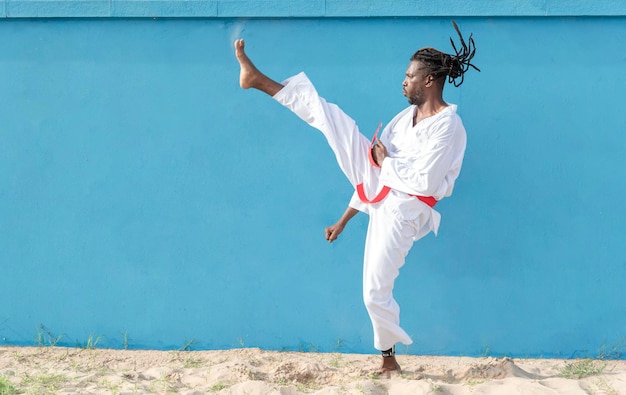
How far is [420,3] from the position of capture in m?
4.71

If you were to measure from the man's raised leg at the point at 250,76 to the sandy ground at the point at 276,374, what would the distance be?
1465 mm

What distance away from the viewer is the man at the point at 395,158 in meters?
4.29

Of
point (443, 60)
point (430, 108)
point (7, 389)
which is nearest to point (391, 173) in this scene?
point (430, 108)

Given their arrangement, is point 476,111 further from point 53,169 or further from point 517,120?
point 53,169

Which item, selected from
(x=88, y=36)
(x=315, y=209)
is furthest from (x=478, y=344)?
(x=88, y=36)

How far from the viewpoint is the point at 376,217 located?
445 cm

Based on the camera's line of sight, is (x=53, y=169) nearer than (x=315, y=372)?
No

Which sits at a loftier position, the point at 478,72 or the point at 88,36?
the point at 88,36

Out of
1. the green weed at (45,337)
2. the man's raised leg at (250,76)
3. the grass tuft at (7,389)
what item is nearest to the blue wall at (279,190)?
the green weed at (45,337)

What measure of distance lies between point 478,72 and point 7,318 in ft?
9.82

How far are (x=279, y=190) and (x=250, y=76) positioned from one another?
0.83m

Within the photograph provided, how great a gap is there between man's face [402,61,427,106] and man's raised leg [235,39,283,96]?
0.64 m

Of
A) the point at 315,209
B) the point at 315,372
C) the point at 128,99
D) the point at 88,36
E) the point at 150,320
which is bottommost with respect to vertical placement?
the point at 315,372

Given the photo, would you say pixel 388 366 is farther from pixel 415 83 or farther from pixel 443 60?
pixel 443 60
